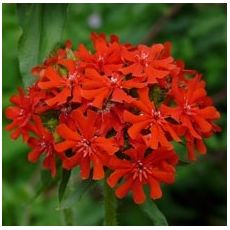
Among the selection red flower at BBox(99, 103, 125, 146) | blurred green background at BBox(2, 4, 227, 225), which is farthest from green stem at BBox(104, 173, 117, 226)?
blurred green background at BBox(2, 4, 227, 225)

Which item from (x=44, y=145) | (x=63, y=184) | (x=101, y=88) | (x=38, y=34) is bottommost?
(x=63, y=184)

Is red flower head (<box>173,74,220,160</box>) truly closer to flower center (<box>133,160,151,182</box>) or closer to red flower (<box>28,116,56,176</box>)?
flower center (<box>133,160,151,182</box>)

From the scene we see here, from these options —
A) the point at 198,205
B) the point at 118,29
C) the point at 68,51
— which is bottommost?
the point at 198,205

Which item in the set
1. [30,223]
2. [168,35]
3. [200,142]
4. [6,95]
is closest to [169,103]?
[200,142]

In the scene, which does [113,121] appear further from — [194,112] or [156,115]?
[194,112]

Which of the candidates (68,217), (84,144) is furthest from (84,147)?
(68,217)

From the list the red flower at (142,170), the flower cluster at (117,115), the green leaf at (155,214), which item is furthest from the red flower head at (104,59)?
the green leaf at (155,214)

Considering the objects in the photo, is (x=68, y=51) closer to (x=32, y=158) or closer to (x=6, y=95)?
(x=32, y=158)
